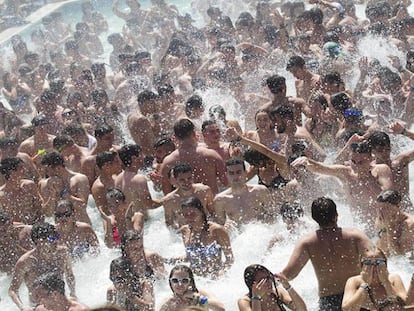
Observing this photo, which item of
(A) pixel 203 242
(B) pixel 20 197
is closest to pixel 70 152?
(B) pixel 20 197

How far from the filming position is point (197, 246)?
20.6 feet

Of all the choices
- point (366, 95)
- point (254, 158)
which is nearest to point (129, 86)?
point (366, 95)

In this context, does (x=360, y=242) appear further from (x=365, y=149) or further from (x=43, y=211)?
(x=43, y=211)

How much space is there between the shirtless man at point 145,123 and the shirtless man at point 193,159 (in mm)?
1281

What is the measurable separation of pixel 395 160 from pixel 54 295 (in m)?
3.06

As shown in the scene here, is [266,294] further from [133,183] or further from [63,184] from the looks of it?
[63,184]

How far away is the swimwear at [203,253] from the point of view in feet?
20.5

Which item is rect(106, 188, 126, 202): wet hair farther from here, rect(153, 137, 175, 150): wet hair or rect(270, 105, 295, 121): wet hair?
rect(270, 105, 295, 121): wet hair

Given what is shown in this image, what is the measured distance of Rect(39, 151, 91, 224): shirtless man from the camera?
7.54 m

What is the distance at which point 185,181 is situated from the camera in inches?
269

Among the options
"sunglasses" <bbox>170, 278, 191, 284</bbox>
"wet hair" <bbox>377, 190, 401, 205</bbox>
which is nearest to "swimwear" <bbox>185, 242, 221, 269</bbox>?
"sunglasses" <bbox>170, 278, 191, 284</bbox>

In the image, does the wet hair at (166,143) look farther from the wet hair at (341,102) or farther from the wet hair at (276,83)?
the wet hair at (341,102)

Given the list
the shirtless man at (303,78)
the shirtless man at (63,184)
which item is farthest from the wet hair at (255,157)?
the shirtless man at (303,78)

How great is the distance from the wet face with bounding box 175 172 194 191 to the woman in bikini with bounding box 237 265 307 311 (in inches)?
76.1
